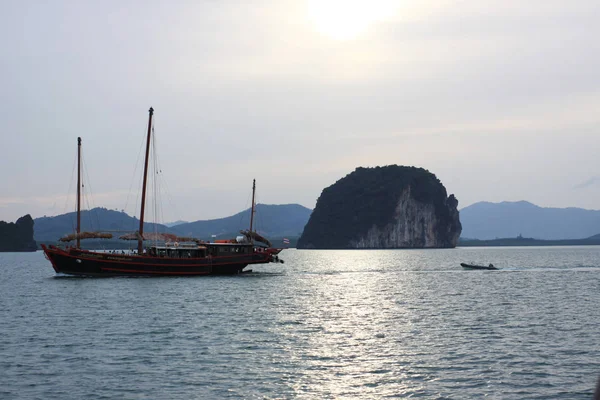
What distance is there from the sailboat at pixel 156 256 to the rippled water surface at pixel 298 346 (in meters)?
17.9

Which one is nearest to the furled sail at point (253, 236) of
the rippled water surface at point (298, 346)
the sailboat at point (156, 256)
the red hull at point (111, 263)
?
the sailboat at point (156, 256)

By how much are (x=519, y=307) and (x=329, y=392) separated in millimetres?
36850

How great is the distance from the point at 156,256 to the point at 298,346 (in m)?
57.7

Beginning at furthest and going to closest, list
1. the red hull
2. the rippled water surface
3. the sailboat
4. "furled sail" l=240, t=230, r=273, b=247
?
"furled sail" l=240, t=230, r=273, b=247
the sailboat
the red hull
the rippled water surface

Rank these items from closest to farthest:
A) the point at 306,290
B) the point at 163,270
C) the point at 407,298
→ the point at 407,298, the point at 306,290, the point at 163,270

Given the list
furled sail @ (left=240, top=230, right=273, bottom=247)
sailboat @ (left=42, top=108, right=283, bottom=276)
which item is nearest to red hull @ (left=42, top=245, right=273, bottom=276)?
sailboat @ (left=42, top=108, right=283, bottom=276)

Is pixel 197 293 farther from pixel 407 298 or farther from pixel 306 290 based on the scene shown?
pixel 407 298

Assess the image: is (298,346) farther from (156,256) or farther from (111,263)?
(156,256)

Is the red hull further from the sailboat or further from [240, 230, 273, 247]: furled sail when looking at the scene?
[240, 230, 273, 247]: furled sail

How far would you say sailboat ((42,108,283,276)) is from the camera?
289 ft

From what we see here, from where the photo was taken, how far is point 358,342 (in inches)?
1510

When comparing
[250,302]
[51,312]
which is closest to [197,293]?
[250,302]

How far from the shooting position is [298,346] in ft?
121

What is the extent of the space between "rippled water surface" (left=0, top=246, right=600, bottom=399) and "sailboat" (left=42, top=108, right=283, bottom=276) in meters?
17.9
